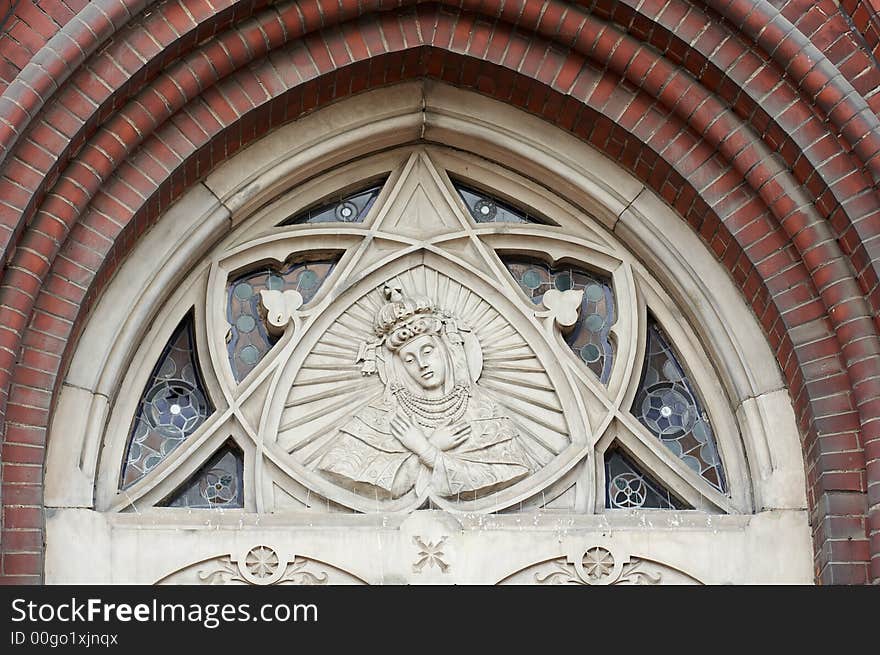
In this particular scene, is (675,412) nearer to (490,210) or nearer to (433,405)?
(433,405)

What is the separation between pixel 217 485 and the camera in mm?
7918

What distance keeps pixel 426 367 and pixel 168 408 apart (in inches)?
50.8

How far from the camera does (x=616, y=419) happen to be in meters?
8.07

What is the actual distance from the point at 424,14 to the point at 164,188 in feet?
5.18

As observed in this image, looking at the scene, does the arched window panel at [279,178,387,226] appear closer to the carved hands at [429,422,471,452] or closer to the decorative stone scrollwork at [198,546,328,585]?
the carved hands at [429,422,471,452]

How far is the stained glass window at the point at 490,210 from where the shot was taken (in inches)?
338

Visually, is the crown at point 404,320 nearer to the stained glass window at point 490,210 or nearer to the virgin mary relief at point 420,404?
the virgin mary relief at point 420,404

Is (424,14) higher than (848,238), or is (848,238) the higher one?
(424,14)

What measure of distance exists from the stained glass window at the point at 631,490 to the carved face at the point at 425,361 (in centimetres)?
94

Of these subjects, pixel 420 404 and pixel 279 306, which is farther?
pixel 279 306

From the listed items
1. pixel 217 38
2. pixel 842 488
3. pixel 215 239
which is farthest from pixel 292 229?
pixel 842 488

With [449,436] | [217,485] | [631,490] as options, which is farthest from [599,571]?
[217,485]
